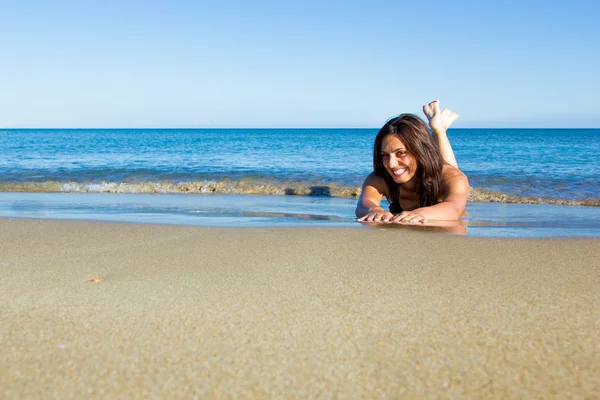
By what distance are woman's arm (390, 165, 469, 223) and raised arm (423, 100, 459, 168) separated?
1052 millimetres

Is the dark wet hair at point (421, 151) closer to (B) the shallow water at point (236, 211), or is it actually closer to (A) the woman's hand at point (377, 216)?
(A) the woman's hand at point (377, 216)

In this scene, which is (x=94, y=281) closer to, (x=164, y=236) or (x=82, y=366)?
(x=82, y=366)

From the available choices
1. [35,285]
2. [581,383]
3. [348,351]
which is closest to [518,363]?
[581,383]

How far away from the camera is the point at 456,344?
143 cm

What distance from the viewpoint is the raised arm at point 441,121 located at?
6.25 m

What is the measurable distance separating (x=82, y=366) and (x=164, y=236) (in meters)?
2.40

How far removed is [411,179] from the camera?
197 inches

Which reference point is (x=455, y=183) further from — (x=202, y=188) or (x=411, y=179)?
(x=202, y=188)

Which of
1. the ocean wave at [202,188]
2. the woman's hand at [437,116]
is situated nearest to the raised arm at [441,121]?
the woman's hand at [437,116]

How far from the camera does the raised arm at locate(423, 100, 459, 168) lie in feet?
20.5

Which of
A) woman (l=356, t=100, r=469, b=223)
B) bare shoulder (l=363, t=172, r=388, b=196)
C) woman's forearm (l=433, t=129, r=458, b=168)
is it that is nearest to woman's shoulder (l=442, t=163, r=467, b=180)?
woman (l=356, t=100, r=469, b=223)

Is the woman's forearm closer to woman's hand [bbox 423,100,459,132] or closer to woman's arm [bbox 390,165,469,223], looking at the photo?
woman's hand [bbox 423,100,459,132]

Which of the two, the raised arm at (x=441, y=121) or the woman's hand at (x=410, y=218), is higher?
the raised arm at (x=441, y=121)

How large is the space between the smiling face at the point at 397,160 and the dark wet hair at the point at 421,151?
0.12 ft
